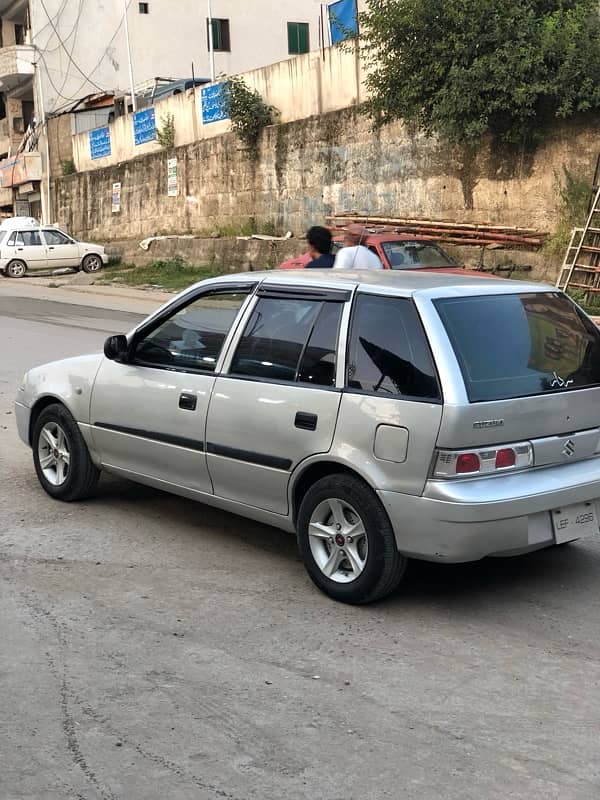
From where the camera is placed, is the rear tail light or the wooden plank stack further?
the wooden plank stack

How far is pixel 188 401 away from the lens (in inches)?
219

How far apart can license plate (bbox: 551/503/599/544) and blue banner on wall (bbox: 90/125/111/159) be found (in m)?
34.5

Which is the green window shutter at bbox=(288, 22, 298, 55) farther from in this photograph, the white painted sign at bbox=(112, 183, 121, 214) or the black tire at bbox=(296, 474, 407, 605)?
the black tire at bbox=(296, 474, 407, 605)

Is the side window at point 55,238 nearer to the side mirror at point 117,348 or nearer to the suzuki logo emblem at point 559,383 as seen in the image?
the side mirror at point 117,348

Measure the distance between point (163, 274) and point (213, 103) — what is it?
5.76 m

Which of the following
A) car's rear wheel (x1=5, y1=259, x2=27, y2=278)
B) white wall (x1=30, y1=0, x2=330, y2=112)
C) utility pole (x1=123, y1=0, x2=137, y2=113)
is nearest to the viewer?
car's rear wheel (x1=5, y1=259, x2=27, y2=278)

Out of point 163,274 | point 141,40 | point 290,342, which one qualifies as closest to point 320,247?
point 290,342

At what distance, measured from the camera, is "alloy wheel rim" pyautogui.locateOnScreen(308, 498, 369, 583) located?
4.75 metres

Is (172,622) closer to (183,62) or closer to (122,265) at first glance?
(122,265)

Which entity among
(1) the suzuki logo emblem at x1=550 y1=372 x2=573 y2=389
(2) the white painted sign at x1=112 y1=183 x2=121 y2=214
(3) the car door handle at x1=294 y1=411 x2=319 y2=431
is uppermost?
(2) the white painted sign at x1=112 y1=183 x2=121 y2=214

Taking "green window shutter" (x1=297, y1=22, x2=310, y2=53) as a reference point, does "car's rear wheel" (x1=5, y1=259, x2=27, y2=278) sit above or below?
below

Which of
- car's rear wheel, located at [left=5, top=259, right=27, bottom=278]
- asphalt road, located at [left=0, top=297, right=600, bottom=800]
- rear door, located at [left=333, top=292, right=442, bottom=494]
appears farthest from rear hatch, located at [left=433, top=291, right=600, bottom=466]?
car's rear wheel, located at [left=5, top=259, right=27, bottom=278]

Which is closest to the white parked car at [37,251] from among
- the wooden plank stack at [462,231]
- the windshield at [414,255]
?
the wooden plank stack at [462,231]

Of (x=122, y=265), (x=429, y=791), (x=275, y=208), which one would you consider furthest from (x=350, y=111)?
(x=429, y=791)
